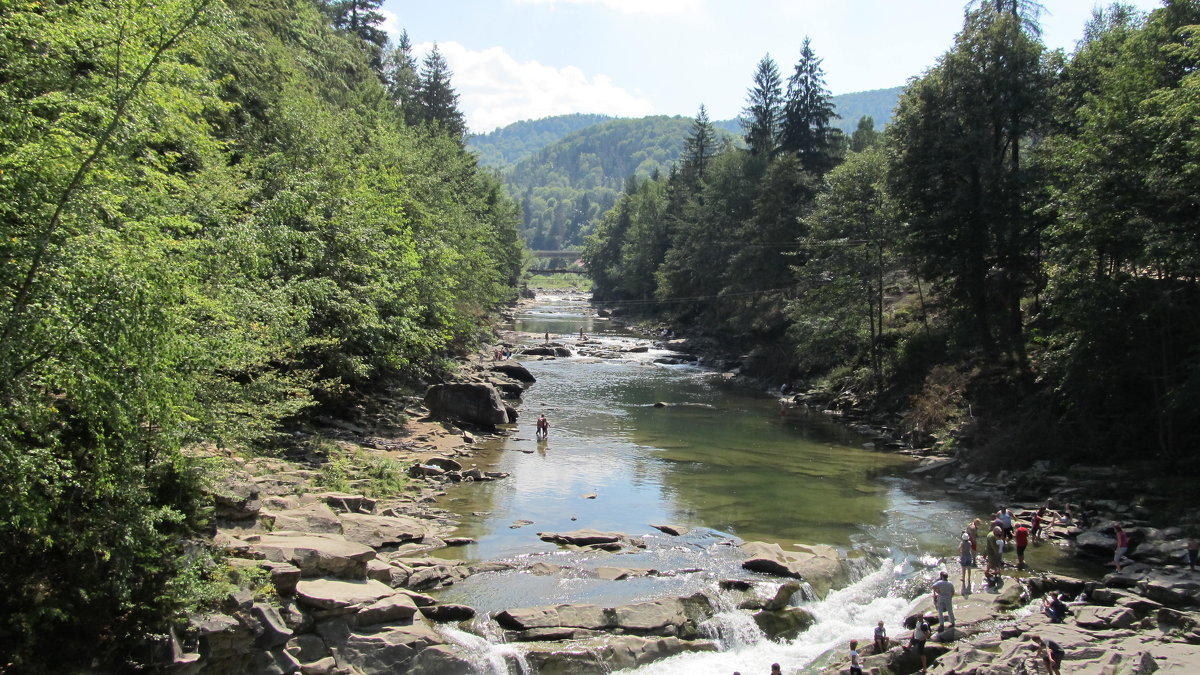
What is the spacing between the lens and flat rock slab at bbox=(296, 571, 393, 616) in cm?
1384

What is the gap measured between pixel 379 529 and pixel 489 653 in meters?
6.19

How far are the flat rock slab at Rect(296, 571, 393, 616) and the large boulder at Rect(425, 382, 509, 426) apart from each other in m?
21.7

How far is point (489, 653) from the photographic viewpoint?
14.7 meters

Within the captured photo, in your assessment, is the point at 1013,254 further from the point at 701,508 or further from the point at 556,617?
the point at 556,617

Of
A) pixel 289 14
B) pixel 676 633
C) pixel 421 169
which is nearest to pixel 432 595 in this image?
pixel 676 633

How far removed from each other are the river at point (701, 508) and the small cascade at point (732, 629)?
4 centimetres

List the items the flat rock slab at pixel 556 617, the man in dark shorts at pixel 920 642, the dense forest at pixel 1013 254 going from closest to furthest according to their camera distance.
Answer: the man in dark shorts at pixel 920 642 → the flat rock slab at pixel 556 617 → the dense forest at pixel 1013 254

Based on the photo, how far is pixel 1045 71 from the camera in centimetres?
3616

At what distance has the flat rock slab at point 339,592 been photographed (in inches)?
545

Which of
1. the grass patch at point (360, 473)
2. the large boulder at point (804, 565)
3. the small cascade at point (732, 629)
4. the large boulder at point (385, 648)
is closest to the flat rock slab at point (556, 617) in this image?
the large boulder at point (385, 648)

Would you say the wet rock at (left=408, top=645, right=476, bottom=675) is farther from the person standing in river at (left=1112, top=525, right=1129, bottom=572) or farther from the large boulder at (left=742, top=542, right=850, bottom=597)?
the person standing in river at (left=1112, top=525, right=1129, bottom=572)

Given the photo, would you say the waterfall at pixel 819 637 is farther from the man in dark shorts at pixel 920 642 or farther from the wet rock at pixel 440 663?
the wet rock at pixel 440 663

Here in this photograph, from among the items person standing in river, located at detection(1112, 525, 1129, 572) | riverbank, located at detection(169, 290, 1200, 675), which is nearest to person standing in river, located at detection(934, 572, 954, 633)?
riverbank, located at detection(169, 290, 1200, 675)

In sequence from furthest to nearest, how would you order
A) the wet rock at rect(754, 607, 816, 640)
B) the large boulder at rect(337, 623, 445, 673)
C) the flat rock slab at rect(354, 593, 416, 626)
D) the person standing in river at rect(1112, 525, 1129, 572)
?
1. the person standing in river at rect(1112, 525, 1129, 572)
2. the wet rock at rect(754, 607, 816, 640)
3. the flat rock slab at rect(354, 593, 416, 626)
4. the large boulder at rect(337, 623, 445, 673)
